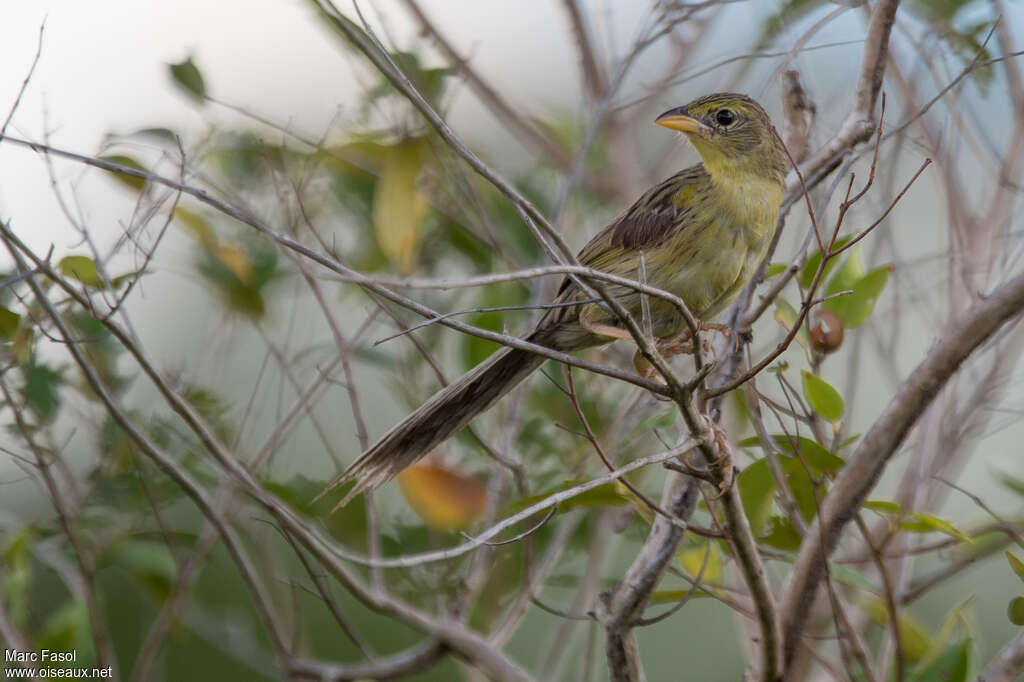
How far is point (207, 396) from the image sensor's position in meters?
3.71

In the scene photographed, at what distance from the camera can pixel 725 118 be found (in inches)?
141

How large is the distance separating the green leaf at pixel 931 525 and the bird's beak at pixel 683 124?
144cm

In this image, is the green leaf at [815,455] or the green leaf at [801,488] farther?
the green leaf at [801,488]

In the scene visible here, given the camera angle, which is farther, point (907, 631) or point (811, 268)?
point (907, 631)

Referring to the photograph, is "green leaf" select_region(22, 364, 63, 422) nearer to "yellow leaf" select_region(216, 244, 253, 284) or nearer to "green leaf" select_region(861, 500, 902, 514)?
"yellow leaf" select_region(216, 244, 253, 284)

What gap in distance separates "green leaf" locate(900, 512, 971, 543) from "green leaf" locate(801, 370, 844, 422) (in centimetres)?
30

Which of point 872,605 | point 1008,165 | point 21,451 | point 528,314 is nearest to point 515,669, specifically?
point 872,605

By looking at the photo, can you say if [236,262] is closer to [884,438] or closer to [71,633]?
[71,633]

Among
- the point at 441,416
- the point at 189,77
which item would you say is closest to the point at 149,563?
the point at 441,416

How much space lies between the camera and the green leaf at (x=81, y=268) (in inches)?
116

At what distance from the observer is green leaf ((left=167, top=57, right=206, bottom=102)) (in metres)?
3.53

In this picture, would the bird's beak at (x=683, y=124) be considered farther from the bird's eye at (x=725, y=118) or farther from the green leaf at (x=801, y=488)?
the green leaf at (x=801, y=488)

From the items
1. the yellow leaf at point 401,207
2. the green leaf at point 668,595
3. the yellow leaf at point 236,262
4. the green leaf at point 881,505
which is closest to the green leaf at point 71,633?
the yellow leaf at point 236,262

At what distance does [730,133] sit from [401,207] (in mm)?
1077
